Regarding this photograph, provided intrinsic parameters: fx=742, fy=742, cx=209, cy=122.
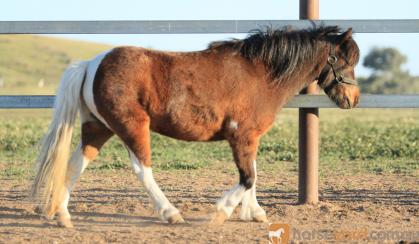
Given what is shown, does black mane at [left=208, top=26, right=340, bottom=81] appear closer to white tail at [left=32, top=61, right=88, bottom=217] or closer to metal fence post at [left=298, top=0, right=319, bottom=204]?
metal fence post at [left=298, top=0, right=319, bottom=204]

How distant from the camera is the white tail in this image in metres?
6.67

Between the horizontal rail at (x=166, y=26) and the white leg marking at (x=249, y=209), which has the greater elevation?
the horizontal rail at (x=166, y=26)

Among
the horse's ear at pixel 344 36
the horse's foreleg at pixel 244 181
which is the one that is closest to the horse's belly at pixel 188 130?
the horse's foreleg at pixel 244 181

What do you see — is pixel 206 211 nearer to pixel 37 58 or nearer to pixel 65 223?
pixel 65 223

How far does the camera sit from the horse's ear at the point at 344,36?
7051 millimetres

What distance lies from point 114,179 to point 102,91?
10.8 feet

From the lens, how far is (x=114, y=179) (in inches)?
380

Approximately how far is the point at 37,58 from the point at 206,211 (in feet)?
182

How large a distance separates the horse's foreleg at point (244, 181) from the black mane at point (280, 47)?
71 cm

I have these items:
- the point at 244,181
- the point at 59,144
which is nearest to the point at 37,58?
the point at 59,144

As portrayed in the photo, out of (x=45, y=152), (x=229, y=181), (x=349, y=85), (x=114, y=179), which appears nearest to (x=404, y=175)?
(x=229, y=181)

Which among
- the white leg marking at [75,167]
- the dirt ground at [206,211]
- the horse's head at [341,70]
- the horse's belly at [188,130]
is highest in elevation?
the horse's head at [341,70]

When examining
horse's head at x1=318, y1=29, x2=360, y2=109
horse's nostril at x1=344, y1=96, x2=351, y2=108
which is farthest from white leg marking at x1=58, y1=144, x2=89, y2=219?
horse's nostril at x1=344, y1=96, x2=351, y2=108

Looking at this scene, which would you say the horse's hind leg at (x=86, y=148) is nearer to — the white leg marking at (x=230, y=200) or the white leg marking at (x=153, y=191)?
the white leg marking at (x=153, y=191)
